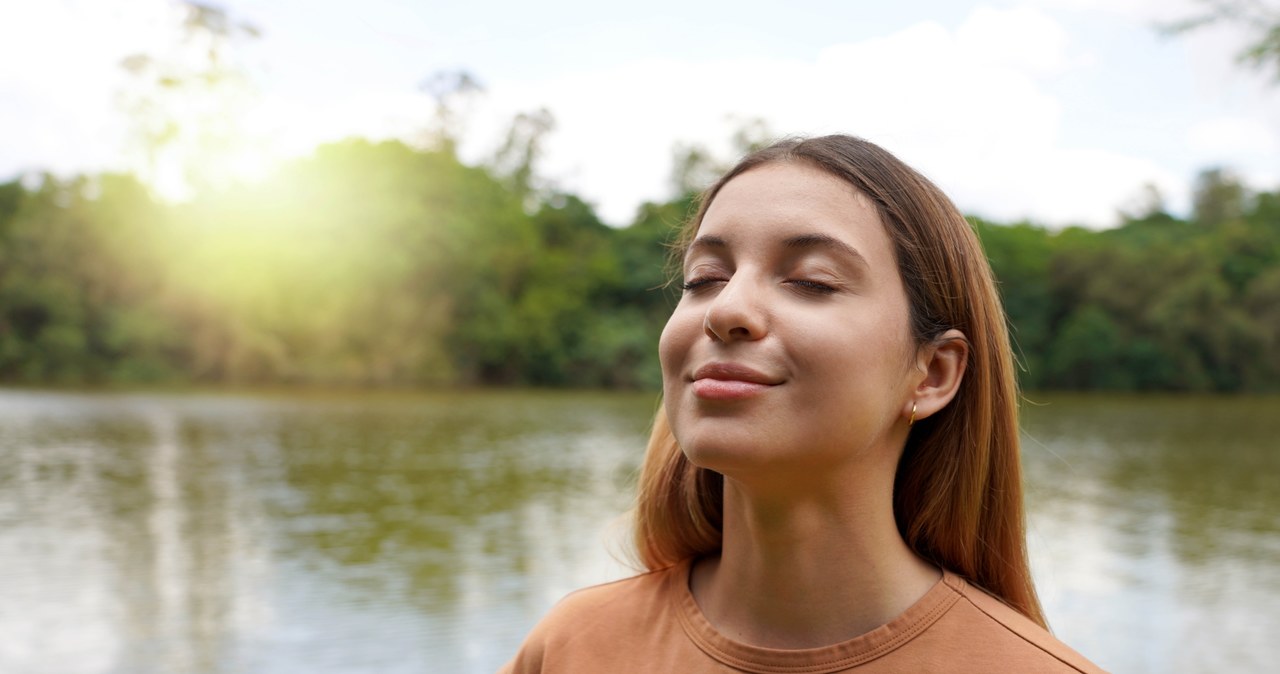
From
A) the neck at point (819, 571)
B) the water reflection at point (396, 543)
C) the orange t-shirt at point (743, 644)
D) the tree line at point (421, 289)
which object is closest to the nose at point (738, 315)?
the neck at point (819, 571)

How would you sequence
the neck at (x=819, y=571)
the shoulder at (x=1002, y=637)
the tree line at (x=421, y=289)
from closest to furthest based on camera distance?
1. the shoulder at (x=1002, y=637)
2. the neck at (x=819, y=571)
3. the tree line at (x=421, y=289)

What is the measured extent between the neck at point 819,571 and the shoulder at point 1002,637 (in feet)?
0.19

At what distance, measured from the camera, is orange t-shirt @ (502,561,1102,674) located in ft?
4.11

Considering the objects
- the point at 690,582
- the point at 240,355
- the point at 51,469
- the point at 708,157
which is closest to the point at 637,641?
the point at 690,582

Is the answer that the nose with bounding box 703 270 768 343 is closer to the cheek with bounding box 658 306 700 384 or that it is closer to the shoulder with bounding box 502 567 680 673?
the cheek with bounding box 658 306 700 384

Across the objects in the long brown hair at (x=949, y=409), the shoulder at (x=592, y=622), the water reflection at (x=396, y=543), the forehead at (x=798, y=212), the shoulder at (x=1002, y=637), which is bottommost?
the water reflection at (x=396, y=543)

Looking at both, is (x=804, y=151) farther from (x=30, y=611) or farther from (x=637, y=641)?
(x=30, y=611)

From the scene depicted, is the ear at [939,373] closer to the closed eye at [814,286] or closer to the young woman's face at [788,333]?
the young woman's face at [788,333]

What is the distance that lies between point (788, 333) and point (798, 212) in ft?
0.51

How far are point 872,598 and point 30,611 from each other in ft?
31.7

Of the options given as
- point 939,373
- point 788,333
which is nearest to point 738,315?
point 788,333

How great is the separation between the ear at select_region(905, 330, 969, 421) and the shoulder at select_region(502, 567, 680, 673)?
391 millimetres

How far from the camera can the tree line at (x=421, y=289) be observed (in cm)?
4453

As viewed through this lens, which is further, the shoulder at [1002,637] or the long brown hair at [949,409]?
the long brown hair at [949,409]
